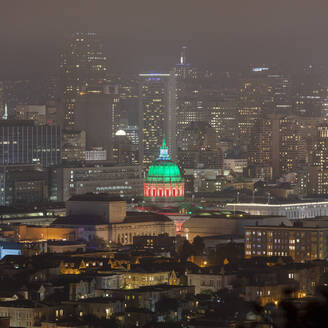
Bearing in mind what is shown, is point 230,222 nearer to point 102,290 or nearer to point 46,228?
point 46,228

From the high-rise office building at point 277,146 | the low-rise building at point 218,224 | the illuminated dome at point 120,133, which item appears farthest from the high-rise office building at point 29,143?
the low-rise building at point 218,224

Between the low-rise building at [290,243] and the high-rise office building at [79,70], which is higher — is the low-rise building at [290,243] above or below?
below

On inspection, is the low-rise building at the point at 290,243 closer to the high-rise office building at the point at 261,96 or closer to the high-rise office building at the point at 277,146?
the high-rise office building at the point at 277,146

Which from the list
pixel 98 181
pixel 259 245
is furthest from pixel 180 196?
pixel 259 245

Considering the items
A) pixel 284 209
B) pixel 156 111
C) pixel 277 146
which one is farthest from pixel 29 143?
pixel 284 209

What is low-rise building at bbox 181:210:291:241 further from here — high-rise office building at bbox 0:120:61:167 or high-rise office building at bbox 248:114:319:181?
high-rise office building at bbox 248:114:319:181

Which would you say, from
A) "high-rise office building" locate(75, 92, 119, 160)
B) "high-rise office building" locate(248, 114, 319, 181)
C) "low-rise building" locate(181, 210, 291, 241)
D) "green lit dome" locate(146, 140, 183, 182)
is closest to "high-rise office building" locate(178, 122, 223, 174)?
"high-rise office building" locate(248, 114, 319, 181)

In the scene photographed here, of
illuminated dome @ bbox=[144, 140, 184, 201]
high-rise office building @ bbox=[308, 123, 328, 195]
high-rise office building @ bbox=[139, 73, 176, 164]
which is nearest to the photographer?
illuminated dome @ bbox=[144, 140, 184, 201]
